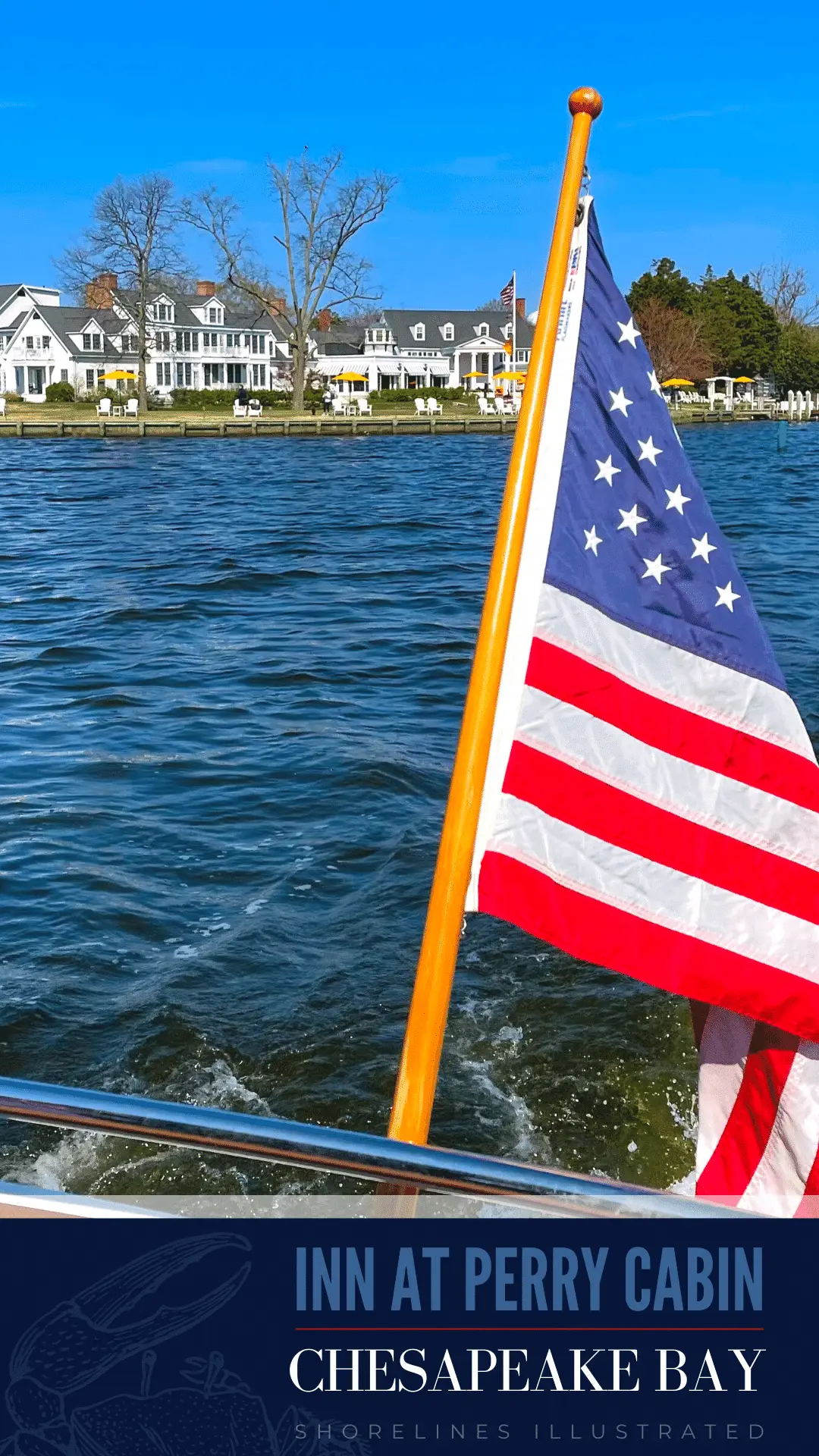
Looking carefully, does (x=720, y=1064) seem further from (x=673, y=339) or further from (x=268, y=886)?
(x=673, y=339)

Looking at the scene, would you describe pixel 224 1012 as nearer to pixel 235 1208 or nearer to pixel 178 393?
pixel 235 1208

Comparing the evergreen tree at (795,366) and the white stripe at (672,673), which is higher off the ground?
the evergreen tree at (795,366)

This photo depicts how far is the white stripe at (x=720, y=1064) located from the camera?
335 centimetres

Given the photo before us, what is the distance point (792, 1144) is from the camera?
3.26 m

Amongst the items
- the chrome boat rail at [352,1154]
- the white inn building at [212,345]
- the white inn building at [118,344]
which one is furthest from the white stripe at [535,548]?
the white inn building at [118,344]

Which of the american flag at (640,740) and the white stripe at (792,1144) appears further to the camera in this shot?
the white stripe at (792,1144)

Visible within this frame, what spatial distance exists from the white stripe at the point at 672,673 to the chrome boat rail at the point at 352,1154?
1164 mm

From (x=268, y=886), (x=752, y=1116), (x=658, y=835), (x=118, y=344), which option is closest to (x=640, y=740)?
(x=658, y=835)

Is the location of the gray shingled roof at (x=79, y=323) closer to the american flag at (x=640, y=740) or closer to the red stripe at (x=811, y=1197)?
the american flag at (x=640, y=740)

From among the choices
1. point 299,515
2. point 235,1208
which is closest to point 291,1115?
point 235,1208

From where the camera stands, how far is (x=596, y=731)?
3.13 metres

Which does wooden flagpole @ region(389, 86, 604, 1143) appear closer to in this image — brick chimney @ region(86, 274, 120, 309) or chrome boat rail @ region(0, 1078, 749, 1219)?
chrome boat rail @ region(0, 1078, 749, 1219)

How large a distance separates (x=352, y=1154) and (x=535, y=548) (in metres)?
1.41

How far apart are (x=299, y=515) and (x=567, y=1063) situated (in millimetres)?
25286
